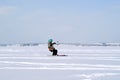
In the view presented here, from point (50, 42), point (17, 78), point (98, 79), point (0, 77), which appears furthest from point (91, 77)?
point (50, 42)

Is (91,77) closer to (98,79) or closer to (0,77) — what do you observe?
(98,79)

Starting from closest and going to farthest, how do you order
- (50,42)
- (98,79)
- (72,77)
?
1. (98,79)
2. (72,77)
3. (50,42)

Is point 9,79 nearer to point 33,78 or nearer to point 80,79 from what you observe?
point 33,78

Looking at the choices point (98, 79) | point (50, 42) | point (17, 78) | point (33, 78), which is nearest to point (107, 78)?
point (98, 79)

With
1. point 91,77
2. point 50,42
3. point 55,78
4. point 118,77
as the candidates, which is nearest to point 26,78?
point 55,78

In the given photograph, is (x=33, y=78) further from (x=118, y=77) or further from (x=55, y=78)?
(x=118, y=77)

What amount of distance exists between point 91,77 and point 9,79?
2.60m

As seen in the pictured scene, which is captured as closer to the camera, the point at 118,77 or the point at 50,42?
the point at 118,77

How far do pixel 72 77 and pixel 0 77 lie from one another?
2358 millimetres

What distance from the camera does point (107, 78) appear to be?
8.34m

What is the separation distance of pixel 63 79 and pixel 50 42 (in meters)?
11.7

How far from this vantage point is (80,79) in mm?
8117

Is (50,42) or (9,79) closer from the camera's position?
(9,79)

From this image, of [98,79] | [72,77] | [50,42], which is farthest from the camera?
[50,42]
